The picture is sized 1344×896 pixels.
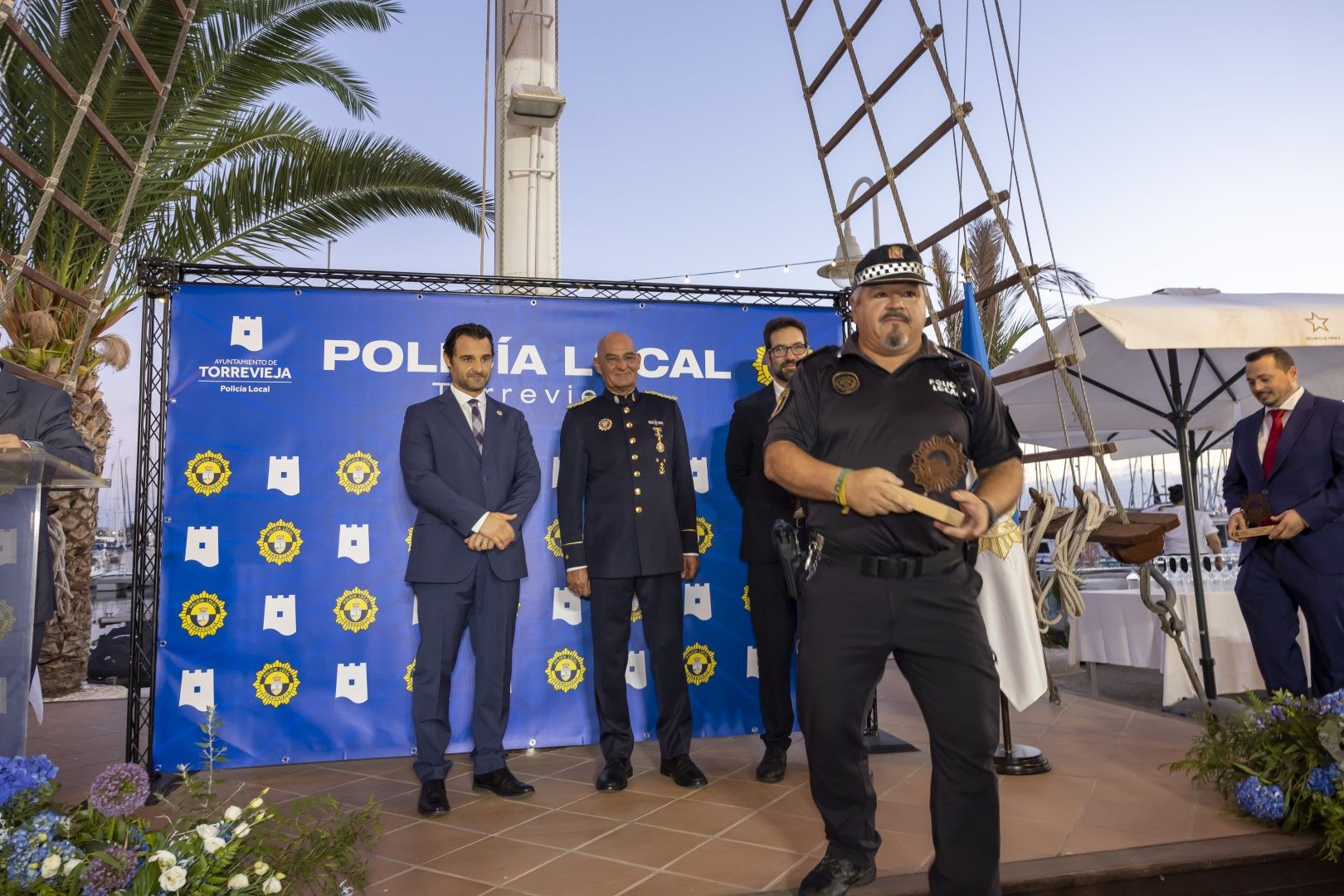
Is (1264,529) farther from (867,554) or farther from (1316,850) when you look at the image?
(867,554)

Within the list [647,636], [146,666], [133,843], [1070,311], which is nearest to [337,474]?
[146,666]

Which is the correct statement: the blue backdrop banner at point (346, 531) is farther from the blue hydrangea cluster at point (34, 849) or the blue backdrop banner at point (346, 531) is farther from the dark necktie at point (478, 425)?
the blue hydrangea cluster at point (34, 849)

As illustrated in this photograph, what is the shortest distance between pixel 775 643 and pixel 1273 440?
9.15ft

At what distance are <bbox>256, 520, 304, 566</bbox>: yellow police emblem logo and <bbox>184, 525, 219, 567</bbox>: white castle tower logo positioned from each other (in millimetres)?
204

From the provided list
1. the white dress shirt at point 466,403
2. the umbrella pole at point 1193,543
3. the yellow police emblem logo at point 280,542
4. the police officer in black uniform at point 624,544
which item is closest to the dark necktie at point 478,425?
the white dress shirt at point 466,403

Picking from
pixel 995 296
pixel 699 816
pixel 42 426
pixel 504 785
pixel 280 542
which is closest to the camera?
pixel 42 426

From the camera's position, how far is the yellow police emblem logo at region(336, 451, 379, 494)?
4.87 m

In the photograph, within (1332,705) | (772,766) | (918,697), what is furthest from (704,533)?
(1332,705)

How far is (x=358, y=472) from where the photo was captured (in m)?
4.89

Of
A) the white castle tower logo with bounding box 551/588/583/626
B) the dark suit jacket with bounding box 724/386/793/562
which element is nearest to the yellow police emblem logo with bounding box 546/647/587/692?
the white castle tower logo with bounding box 551/588/583/626

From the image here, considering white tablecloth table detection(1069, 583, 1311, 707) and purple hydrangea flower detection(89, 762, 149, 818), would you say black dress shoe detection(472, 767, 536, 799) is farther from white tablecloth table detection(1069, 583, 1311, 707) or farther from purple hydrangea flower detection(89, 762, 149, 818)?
white tablecloth table detection(1069, 583, 1311, 707)

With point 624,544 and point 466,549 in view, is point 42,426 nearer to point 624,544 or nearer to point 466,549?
point 466,549

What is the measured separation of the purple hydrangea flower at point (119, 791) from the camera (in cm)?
224

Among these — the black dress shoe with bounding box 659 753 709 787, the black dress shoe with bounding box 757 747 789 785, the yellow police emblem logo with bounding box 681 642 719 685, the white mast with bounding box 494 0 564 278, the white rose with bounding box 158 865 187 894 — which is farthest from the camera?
the white mast with bounding box 494 0 564 278
